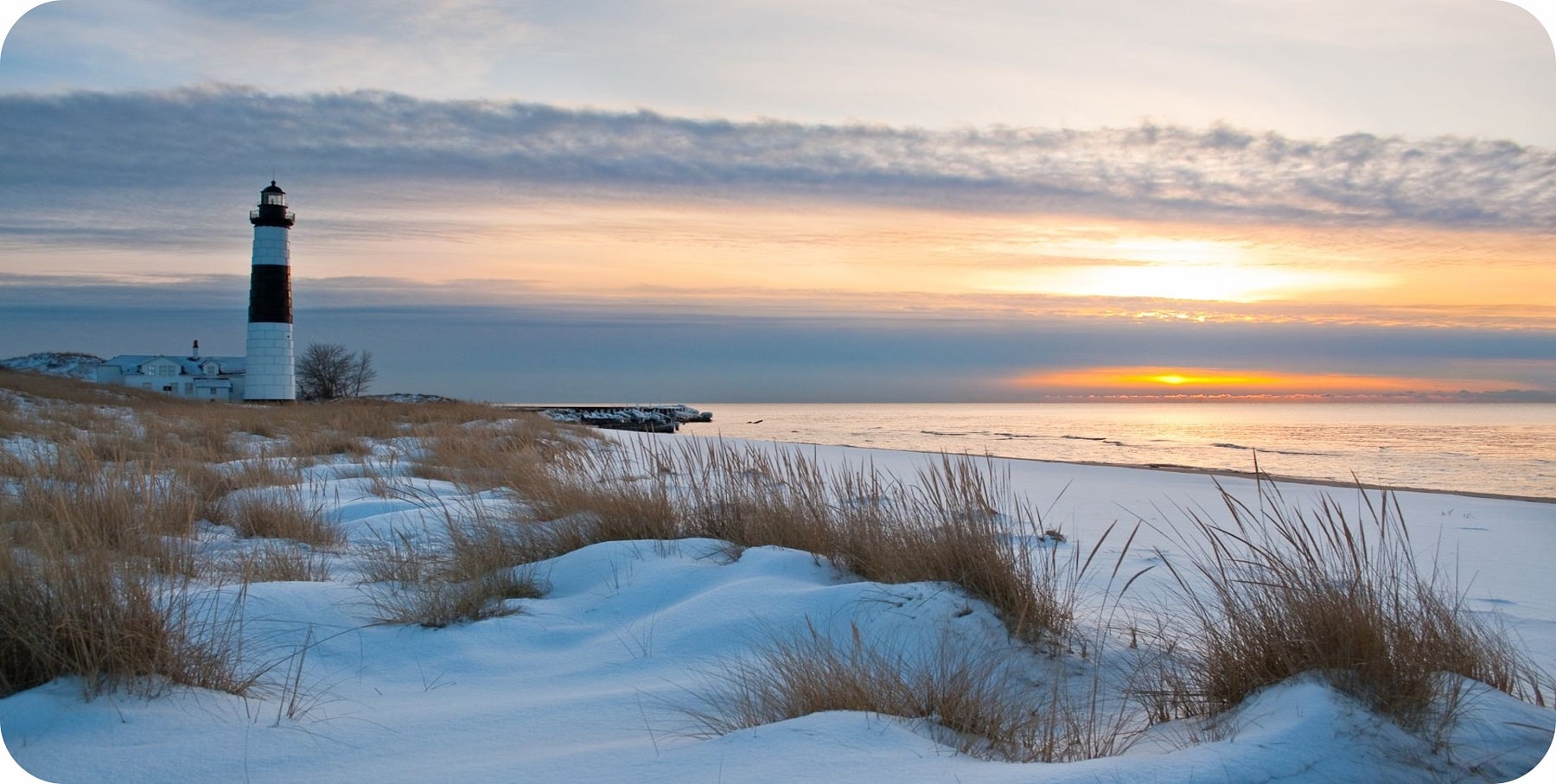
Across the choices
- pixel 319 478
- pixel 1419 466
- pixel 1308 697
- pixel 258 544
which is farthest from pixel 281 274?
pixel 1308 697

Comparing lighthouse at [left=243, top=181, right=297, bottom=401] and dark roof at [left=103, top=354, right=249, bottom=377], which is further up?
lighthouse at [left=243, top=181, right=297, bottom=401]

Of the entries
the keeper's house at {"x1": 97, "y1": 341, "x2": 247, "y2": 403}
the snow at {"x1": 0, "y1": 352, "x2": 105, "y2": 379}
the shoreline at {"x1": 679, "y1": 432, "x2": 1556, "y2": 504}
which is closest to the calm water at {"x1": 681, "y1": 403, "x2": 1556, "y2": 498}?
the shoreline at {"x1": 679, "y1": 432, "x2": 1556, "y2": 504}

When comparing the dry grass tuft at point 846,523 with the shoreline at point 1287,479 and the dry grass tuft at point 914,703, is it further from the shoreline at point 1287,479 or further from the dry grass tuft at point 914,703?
the shoreline at point 1287,479

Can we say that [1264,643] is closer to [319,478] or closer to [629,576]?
[629,576]

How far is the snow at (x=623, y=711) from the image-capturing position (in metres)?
2.00

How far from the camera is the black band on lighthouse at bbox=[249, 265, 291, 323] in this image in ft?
90.1

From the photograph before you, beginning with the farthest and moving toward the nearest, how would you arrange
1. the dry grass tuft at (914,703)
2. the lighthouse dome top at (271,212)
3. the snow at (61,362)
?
the snow at (61,362) → the lighthouse dome top at (271,212) → the dry grass tuft at (914,703)

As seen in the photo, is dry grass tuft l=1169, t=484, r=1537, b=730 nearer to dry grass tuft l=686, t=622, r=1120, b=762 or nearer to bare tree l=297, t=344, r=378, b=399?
dry grass tuft l=686, t=622, r=1120, b=762

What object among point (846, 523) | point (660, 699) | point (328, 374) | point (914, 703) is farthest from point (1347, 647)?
point (328, 374)

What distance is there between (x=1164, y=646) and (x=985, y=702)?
1074mm

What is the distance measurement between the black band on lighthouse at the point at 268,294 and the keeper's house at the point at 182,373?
70.3 feet

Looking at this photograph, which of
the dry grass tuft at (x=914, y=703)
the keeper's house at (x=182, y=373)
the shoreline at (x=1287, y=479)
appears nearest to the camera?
the dry grass tuft at (x=914, y=703)

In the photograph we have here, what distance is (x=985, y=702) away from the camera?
242 centimetres

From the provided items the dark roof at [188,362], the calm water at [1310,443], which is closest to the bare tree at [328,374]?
the dark roof at [188,362]
